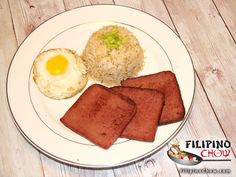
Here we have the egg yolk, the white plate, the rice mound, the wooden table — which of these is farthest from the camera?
the rice mound

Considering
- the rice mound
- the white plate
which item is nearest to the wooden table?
the white plate

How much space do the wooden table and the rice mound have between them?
462mm

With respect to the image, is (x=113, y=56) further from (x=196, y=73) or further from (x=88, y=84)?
(x=196, y=73)

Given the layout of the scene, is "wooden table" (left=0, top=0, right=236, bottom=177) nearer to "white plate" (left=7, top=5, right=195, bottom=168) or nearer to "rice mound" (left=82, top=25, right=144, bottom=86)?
"white plate" (left=7, top=5, right=195, bottom=168)

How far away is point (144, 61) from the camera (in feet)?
7.76

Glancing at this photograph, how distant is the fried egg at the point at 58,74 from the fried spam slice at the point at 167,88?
0.30m

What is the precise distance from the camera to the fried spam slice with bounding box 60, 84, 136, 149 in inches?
76.0

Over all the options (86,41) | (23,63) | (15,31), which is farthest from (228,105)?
(15,31)

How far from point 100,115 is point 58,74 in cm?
40

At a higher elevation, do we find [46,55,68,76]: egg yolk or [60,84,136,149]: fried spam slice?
[46,55,68,76]: egg yolk

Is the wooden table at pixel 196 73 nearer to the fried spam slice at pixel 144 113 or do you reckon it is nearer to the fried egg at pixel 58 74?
the fried spam slice at pixel 144 113

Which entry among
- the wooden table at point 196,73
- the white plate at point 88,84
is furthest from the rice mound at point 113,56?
the wooden table at point 196,73

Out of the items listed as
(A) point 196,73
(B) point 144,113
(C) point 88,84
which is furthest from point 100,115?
(A) point 196,73

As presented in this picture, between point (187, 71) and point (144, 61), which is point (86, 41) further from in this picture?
point (187, 71)
